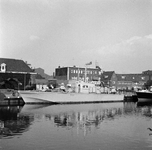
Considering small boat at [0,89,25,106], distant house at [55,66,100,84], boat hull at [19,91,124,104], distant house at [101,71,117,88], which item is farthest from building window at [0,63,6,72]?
distant house at [101,71,117,88]

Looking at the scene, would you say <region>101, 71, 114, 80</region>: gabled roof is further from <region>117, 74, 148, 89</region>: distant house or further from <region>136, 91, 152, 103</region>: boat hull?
<region>136, 91, 152, 103</region>: boat hull

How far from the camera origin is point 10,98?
44.1m

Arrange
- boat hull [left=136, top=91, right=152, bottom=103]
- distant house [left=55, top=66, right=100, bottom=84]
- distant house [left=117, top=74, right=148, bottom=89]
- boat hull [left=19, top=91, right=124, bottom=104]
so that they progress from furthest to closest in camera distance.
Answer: distant house [left=117, top=74, right=148, bottom=89], distant house [left=55, top=66, right=100, bottom=84], boat hull [left=136, top=91, right=152, bottom=103], boat hull [left=19, top=91, right=124, bottom=104]

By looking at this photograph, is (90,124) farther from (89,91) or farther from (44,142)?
(89,91)

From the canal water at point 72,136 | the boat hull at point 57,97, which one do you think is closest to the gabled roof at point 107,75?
the boat hull at point 57,97

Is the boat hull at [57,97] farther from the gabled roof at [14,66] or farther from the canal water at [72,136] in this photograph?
the canal water at [72,136]

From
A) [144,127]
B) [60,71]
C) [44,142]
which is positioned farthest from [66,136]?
[60,71]

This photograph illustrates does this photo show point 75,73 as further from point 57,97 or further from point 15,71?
point 57,97

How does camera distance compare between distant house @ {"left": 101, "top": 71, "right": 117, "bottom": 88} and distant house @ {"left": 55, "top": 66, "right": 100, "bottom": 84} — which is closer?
distant house @ {"left": 55, "top": 66, "right": 100, "bottom": 84}

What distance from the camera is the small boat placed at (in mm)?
43066

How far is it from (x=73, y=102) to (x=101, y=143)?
109ft

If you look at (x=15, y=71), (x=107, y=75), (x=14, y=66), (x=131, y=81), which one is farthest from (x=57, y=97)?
(x=131, y=81)

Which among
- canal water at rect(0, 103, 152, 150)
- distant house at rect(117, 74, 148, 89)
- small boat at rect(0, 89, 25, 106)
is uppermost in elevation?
distant house at rect(117, 74, 148, 89)

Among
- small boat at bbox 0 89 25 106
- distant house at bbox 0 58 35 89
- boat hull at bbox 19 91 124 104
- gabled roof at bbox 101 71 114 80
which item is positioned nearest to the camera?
small boat at bbox 0 89 25 106
